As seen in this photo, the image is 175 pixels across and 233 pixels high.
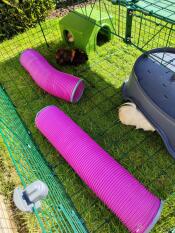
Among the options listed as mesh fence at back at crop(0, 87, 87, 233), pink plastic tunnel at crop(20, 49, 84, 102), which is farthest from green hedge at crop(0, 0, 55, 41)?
mesh fence at back at crop(0, 87, 87, 233)

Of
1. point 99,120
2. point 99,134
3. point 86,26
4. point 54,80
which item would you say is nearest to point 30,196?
point 99,134

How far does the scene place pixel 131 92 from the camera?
3.46m

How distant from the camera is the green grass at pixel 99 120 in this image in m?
2.80

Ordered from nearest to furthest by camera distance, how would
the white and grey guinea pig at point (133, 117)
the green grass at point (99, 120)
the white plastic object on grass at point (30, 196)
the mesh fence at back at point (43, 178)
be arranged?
the white plastic object on grass at point (30, 196)
the mesh fence at back at point (43, 178)
the green grass at point (99, 120)
the white and grey guinea pig at point (133, 117)

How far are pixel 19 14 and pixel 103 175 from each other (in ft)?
13.9

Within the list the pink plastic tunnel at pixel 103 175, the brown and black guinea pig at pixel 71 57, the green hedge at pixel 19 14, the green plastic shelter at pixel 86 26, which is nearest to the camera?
the pink plastic tunnel at pixel 103 175

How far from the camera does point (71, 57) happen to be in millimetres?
4547

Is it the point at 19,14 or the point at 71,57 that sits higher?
the point at 19,14

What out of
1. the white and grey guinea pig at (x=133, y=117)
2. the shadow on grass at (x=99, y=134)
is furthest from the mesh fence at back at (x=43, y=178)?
the white and grey guinea pig at (x=133, y=117)

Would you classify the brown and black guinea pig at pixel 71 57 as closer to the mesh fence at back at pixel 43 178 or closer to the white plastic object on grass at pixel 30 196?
the mesh fence at back at pixel 43 178

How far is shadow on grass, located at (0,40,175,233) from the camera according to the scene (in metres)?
2.83

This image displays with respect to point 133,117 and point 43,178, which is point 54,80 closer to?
point 133,117

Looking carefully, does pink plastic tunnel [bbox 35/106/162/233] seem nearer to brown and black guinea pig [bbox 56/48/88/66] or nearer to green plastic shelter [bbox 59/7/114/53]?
brown and black guinea pig [bbox 56/48/88/66]

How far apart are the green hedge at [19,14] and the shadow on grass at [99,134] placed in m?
1.11
